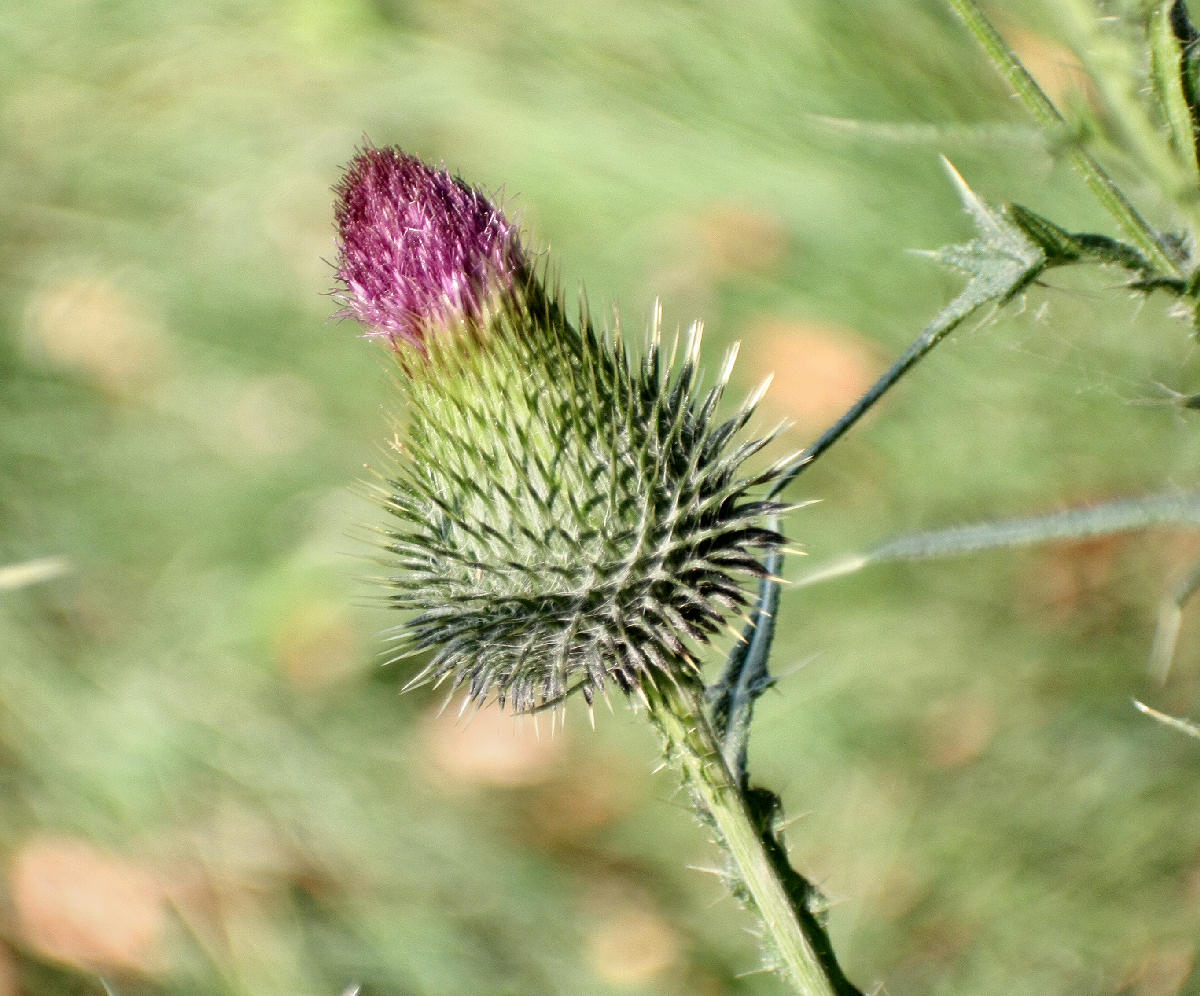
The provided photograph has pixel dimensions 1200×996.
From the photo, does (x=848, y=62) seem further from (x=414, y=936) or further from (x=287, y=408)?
(x=414, y=936)

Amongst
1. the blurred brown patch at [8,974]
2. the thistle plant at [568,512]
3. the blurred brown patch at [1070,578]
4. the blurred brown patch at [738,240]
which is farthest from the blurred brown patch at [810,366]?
the blurred brown patch at [8,974]

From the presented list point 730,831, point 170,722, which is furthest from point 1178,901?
point 170,722

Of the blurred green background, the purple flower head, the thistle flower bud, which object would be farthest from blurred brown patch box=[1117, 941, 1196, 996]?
the purple flower head

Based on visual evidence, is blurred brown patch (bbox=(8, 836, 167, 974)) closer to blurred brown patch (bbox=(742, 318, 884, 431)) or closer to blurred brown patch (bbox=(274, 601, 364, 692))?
blurred brown patch (bbox=(274, 601, 364, 692))

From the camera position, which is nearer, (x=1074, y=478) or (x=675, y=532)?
(x=675, y=532)

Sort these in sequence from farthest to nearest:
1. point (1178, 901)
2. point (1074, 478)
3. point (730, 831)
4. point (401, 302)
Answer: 1. point (1074, 478)
2. point (1178, 901)
3. point (401, 302)
4. point (730, 831)

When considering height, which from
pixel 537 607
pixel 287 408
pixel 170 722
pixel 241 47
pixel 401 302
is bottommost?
pixel 537 607
